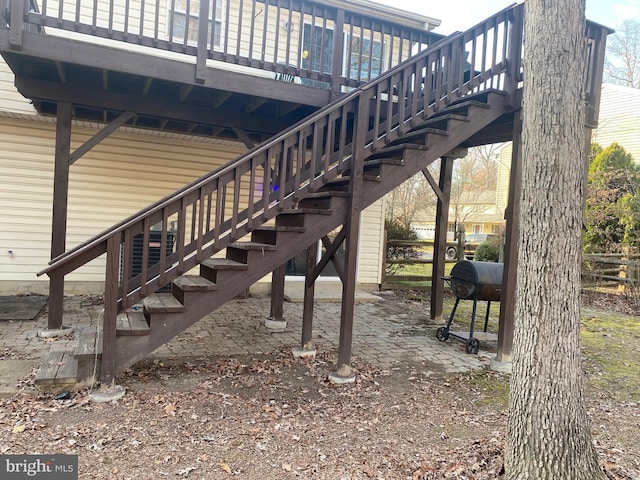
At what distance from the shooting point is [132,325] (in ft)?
12.9

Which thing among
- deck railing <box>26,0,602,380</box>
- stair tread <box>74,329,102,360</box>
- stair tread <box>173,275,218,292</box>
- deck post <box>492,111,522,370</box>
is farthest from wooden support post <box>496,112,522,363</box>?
stair tread <box>74,329,102,360</box>

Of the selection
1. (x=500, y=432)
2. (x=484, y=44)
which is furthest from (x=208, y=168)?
(x=500, y=432)

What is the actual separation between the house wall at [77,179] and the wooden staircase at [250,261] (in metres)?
3.91

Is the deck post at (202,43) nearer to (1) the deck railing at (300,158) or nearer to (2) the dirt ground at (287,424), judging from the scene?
(1) the deck railing at (300,158)

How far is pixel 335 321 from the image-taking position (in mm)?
6977

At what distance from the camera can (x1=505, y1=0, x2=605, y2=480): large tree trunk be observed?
249cm

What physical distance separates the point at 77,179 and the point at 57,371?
4730mm

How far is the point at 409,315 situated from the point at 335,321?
57.9 inches

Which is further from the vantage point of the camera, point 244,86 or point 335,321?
point 335,321

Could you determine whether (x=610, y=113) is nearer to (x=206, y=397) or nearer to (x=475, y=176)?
(x=475, y=176)

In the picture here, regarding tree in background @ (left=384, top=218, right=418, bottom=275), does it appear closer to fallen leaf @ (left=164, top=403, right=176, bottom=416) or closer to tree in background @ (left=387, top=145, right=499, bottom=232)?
fallen leaf @ (left=164, top=403, right=176, bottom=416)

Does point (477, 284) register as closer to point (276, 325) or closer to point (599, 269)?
point (276, 325)

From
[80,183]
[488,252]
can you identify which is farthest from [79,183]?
[488,252]

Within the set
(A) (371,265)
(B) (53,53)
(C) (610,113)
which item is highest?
(C) (610,113)
